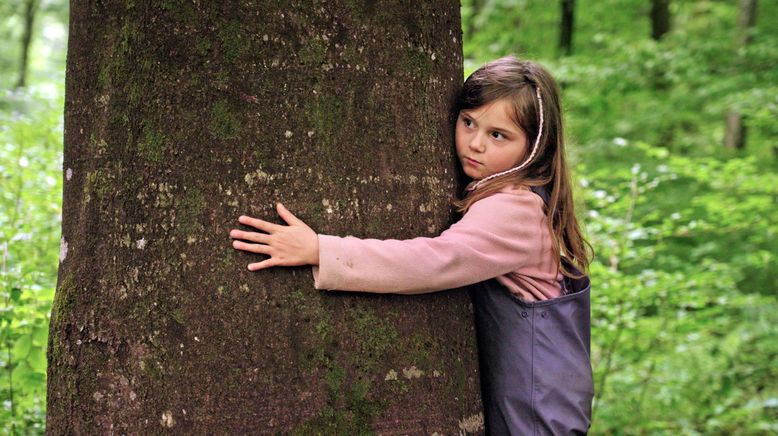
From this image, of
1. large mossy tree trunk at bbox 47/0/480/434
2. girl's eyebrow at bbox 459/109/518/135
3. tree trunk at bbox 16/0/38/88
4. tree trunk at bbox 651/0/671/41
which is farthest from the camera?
tree trunk at bbox 16/0/38/88

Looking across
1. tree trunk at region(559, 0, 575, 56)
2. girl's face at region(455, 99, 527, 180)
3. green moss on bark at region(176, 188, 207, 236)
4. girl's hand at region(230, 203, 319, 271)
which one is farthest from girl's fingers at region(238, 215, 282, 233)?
tree trunk at region(559, 0, 575, 56)

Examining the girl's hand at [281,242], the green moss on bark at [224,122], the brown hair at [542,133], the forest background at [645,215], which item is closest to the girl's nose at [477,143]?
the brown hair at [542,133]

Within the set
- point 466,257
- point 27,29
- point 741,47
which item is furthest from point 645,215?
point 27,29

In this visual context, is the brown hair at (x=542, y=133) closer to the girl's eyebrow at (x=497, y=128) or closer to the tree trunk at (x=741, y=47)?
the girl's eyebrow at (x=497, y=128)

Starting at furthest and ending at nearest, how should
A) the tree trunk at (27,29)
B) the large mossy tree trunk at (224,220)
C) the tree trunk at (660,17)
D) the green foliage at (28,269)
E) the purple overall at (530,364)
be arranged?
the tree trunk at (27,29) < the tree trunk at (660,17) < the green foliage at (28,269) < the purple overall at (530,364) < the large mossy tree trunk at (224,220)

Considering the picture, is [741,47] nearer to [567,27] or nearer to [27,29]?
[567,27]

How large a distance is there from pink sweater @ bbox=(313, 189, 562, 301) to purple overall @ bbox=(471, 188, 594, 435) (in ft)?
0.19

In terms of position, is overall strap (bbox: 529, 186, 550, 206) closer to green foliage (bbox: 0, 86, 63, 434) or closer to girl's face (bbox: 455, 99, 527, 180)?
girl's face (bbox: 455, 99, 527, 180)

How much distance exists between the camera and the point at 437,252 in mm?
1859

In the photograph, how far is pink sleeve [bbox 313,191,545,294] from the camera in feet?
5.66

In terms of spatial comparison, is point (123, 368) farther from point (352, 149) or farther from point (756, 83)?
point (756, 83)

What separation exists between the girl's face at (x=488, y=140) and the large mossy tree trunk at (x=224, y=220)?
348 millimetres

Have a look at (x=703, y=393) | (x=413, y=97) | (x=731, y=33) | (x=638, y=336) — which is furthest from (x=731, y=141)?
(x=413, y=97)

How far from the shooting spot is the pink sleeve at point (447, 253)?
1725 millimetres
